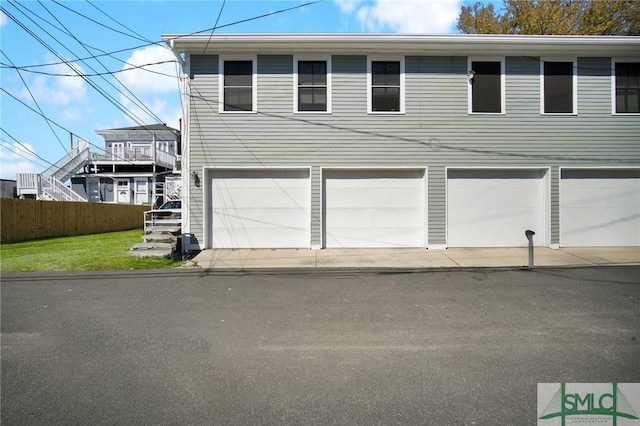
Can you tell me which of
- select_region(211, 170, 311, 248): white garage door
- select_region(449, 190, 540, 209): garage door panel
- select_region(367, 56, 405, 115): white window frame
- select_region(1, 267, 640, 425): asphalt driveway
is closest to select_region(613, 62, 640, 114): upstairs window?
select_region(449, 190, 540, 209): garage door panel

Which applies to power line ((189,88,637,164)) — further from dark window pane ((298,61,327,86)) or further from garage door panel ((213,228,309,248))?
garage door panel ((213,228,309,248))

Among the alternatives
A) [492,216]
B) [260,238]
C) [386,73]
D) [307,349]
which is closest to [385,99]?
[386,73]

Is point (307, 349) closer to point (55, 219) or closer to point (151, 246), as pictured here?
point (151, 246)

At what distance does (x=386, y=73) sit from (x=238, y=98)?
14.6ft

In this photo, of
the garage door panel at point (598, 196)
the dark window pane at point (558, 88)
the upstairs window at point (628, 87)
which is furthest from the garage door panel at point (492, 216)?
the upstairs window at point (628, 87)

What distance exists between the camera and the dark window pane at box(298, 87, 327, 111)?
1187 cm

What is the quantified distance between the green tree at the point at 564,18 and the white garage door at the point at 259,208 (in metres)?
16.9

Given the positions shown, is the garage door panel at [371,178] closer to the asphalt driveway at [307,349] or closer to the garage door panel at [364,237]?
the garage door panel at [364,237]

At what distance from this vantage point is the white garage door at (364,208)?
1193cm

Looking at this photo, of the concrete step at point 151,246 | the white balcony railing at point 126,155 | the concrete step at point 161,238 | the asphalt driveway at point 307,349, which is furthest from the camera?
the white balcony railing at point 126,155

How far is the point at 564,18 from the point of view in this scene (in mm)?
20406

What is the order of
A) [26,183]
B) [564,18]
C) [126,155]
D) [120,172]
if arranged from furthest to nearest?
[120,172] < [126,155] < [26,183] < [564,18]

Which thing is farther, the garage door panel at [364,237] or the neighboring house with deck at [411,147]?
the garage door panel at [364,237]

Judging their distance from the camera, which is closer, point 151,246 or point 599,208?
point 151,246
